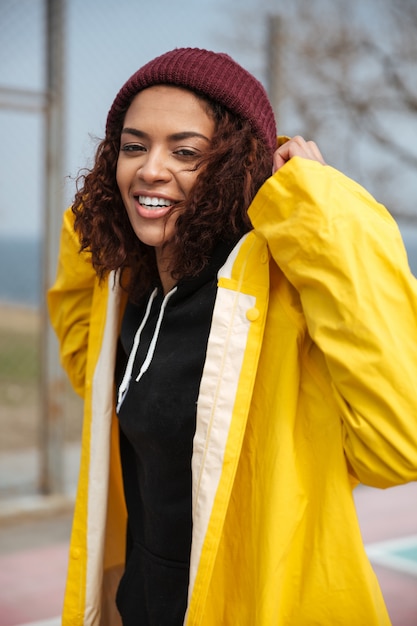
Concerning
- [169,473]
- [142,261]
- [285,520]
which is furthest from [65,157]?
[285,520]

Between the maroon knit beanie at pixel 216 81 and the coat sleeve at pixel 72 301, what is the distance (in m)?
0.51

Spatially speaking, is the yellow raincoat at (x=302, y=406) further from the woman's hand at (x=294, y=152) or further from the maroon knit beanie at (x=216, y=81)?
the maroon knit beanie at (x=216, y=81)

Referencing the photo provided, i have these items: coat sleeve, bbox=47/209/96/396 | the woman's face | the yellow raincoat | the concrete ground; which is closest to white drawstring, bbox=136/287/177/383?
the woman's face

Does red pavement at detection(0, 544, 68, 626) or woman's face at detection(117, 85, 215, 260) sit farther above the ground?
woman's face at detection(117, 85, 215, 260)

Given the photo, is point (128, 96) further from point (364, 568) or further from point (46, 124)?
point (46, 124)

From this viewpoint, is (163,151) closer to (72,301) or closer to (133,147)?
(133,147)

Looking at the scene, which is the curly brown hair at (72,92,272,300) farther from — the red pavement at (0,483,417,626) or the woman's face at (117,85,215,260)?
the red pavement at (0,483,417,626)

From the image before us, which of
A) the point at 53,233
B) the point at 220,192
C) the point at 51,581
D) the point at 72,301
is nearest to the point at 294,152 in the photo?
the point at 220,192

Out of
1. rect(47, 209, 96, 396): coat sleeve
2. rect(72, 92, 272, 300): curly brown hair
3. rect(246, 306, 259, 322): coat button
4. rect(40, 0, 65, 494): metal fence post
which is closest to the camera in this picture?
rect(246, 306, 259, 322): coat button

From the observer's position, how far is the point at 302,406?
162 cm

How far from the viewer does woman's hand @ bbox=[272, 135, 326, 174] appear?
1680 millimetres

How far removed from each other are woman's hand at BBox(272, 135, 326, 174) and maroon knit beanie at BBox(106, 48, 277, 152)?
10 cm

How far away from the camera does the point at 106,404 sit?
1985mm

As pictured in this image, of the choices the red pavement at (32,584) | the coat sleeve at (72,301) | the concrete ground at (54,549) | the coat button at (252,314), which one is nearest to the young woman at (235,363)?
the coat button at (252,314)
